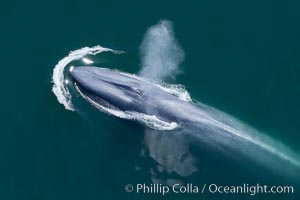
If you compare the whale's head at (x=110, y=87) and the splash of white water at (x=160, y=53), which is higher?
the splash of white water at (x=160, y=53)

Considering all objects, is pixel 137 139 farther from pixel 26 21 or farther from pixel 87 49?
pixel 26 21

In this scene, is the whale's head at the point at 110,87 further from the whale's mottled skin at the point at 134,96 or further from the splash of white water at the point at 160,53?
the splash of white water at the point at 160,53

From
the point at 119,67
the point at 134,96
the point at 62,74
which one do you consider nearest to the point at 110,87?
the point at 134,96

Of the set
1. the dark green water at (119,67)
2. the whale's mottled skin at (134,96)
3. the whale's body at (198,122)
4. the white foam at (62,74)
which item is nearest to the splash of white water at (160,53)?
the dark green water at (119,67)

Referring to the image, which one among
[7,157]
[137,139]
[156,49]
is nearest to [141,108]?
[137,139]

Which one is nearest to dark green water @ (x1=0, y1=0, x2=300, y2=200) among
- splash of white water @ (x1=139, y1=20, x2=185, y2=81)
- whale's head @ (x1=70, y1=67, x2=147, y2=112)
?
splash of white water @ (x1=139, y1=20, x2=185, y2=81)

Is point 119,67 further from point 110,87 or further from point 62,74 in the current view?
point 62,74

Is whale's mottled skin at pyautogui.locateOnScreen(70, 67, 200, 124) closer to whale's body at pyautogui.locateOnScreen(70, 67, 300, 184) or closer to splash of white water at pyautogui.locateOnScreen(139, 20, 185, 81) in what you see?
whale's body at pyautogui.locateOnScreen(70, 67, 300, 184)

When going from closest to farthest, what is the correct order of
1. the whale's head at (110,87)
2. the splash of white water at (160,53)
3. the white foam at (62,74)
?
the whale's head at (110,87) < the white foam at (62,74) < the splash of white water at (160,53)
